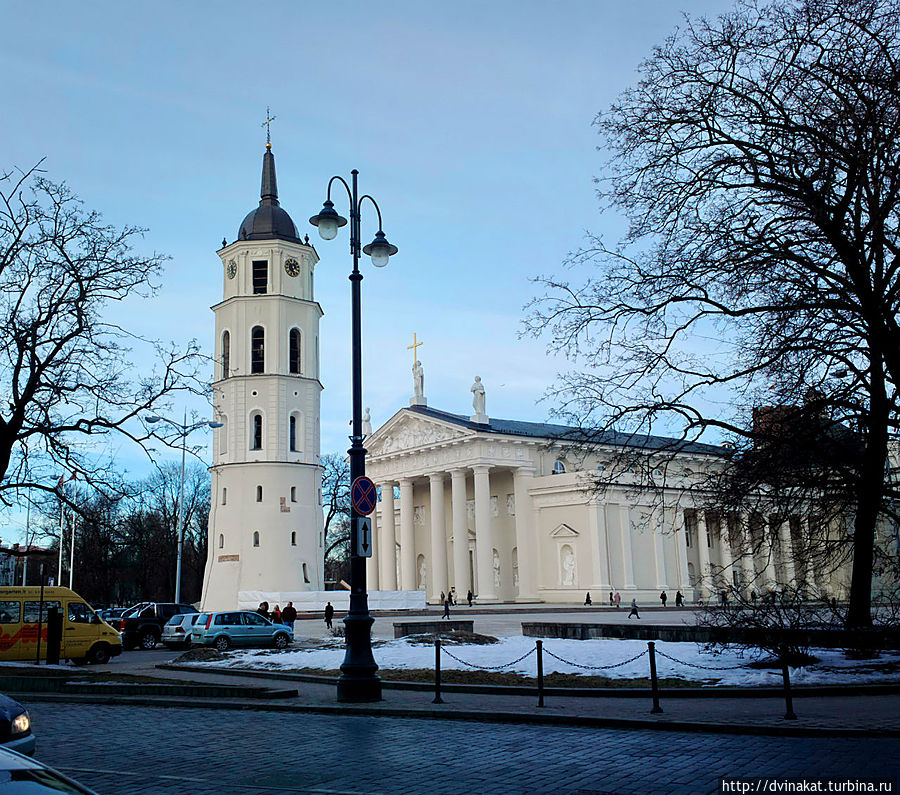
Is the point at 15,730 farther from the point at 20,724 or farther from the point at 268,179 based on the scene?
the point at 268,179

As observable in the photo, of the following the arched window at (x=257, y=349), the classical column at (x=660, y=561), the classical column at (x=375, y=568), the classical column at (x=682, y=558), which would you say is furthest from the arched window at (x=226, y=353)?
the classical column at (x=682, y=558)

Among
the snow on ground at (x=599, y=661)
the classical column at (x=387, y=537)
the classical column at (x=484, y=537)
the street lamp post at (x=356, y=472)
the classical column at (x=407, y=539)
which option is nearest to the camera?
the street lamp post at (x=356, y=472)

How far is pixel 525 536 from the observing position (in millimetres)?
71750

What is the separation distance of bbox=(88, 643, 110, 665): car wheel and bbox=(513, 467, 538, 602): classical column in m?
44.8

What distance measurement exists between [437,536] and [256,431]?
1901 cm

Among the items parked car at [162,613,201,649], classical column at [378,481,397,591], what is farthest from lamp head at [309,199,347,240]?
classical column at [378,481,397,591]

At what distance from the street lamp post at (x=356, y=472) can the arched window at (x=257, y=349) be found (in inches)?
1828

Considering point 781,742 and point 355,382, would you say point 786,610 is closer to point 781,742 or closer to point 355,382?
point 781,742

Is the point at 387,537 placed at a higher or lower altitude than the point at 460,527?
lower

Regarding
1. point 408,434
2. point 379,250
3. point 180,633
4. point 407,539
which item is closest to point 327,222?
point 379,250

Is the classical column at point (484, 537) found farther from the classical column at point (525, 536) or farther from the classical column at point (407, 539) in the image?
the classical column at point (407, 539)

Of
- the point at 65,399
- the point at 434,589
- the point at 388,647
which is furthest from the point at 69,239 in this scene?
the point at 434,589

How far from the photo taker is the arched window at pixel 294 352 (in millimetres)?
63906

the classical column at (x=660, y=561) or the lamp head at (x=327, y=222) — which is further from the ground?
the lamp head at (x=327, y=222)
